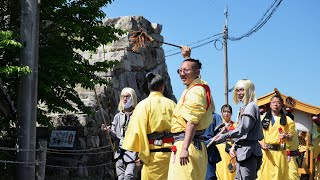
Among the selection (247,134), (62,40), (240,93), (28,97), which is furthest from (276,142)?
(62,40)

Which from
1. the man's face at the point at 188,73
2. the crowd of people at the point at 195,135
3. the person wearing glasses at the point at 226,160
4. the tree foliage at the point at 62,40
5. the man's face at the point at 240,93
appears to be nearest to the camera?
the crowd of people at the point at 195,135

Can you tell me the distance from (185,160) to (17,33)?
7691 mm

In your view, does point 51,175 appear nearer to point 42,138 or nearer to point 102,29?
point 42,138

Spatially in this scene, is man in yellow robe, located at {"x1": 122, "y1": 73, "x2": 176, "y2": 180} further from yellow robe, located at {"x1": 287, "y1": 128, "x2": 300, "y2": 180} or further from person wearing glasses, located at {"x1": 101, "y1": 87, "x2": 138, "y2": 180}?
yellow robe, located at {"x1": 287, "y1": 128, "x2": 300, "y2": 180}

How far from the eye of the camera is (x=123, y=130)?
899 centimetres

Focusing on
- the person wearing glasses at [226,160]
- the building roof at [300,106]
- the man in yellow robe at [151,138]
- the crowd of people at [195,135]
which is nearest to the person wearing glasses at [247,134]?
the crowd of people at [195,135]

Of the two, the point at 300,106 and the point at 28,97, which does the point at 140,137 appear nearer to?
the point at 28,97

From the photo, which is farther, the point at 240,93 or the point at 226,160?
the point at 226,160

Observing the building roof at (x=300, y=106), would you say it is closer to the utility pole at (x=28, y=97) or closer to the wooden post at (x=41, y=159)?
the wooden post at (x=41, y=159)

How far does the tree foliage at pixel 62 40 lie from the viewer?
1257 cm

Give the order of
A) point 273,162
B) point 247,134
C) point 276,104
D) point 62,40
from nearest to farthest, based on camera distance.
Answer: point 247,134 < point 273,162 < point 276,104 < point 62,40

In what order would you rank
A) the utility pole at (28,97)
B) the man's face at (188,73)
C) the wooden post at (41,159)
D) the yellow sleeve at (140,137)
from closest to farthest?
the man's face at (188,73)
the yellow sleeve at (140,137)
the utility pole at (28,97)
the wooden post at (41,159)

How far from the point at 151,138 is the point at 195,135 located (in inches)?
49.9

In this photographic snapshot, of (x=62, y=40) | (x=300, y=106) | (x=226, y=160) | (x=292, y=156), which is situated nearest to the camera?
(x=292, y=156)
